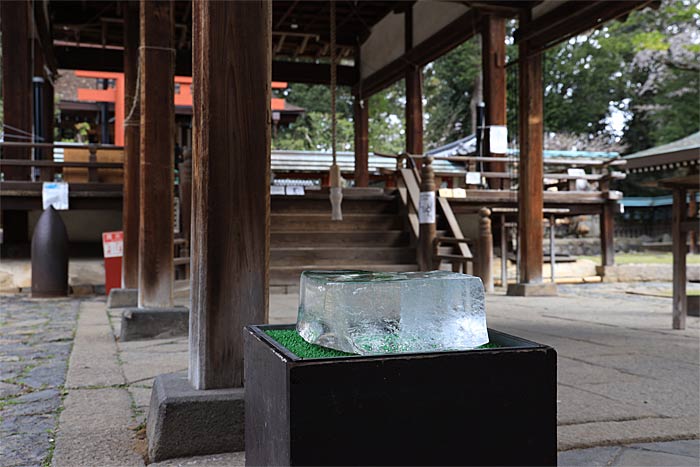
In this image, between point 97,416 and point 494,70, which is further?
point 494,70

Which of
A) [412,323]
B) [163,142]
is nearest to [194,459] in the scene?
[412,323]

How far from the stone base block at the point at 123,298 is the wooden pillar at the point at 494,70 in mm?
5525

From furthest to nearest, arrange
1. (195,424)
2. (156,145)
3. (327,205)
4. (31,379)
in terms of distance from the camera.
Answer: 1. (327,205)
2. (156,145)
3. (31,379)
4. (195,424)

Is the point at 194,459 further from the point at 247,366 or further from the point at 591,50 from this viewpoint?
the point at 591,50

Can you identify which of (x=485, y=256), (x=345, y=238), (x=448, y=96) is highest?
(x=448, y=96)

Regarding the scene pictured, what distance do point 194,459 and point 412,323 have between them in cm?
112

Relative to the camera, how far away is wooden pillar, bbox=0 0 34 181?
918cm

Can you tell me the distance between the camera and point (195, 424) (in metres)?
1.93

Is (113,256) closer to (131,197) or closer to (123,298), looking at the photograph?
(123,298)

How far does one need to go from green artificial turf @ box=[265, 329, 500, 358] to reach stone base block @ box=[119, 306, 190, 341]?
121 inches

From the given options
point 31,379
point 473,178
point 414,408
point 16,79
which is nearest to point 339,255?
point 473,178

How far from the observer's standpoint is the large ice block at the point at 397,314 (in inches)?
42.7

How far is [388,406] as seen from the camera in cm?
97

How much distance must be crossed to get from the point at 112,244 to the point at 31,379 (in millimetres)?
4432
